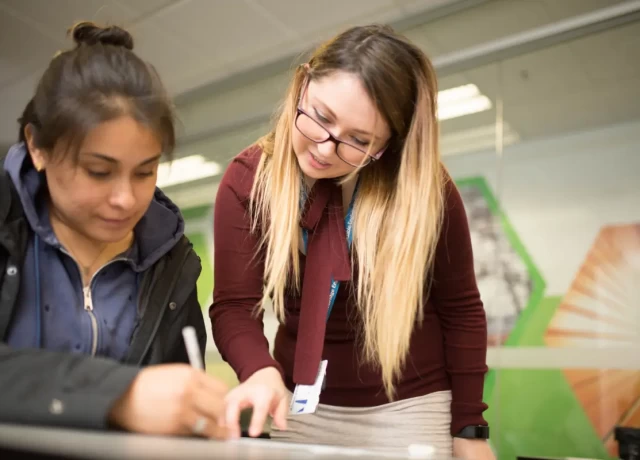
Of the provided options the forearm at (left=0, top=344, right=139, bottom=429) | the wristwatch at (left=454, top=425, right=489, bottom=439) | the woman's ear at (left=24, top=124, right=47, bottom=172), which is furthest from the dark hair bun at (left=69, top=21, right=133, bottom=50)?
the wristwatch at (left=454, top=425, right=489, bottom=439)

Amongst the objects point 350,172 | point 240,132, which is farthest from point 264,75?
point 350,172

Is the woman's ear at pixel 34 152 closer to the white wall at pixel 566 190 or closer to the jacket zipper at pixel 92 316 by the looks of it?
the jacket zipper at pixel 92 316

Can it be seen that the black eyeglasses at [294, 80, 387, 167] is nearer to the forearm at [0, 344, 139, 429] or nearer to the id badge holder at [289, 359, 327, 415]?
the id badge holder at [289, 359, 327, 415]

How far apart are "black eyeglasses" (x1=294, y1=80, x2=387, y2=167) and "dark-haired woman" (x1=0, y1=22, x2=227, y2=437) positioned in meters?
0.25

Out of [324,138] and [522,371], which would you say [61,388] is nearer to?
[324,138]

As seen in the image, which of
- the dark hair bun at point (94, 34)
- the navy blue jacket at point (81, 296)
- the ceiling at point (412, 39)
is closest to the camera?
the navy blue jacket at point (81, 296)

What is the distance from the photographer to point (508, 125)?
9.77ft

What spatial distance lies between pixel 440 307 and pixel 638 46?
1952 mm

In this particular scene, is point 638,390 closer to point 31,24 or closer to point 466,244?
point 466,244

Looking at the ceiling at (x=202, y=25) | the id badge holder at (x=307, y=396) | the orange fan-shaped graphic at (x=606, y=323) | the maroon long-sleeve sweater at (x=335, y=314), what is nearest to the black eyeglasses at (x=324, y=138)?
the maroon long-sleeve sweater at (x=335, y=314)

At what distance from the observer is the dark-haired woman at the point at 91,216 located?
77cm

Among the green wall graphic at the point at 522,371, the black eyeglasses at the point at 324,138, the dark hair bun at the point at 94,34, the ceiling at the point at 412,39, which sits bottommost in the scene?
the green wall graphic at the point at 522,371

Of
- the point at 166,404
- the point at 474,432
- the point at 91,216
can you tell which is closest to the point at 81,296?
the point at 91,216

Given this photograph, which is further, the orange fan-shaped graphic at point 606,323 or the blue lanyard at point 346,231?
the orange fan-shaped graphic at point 606,323
